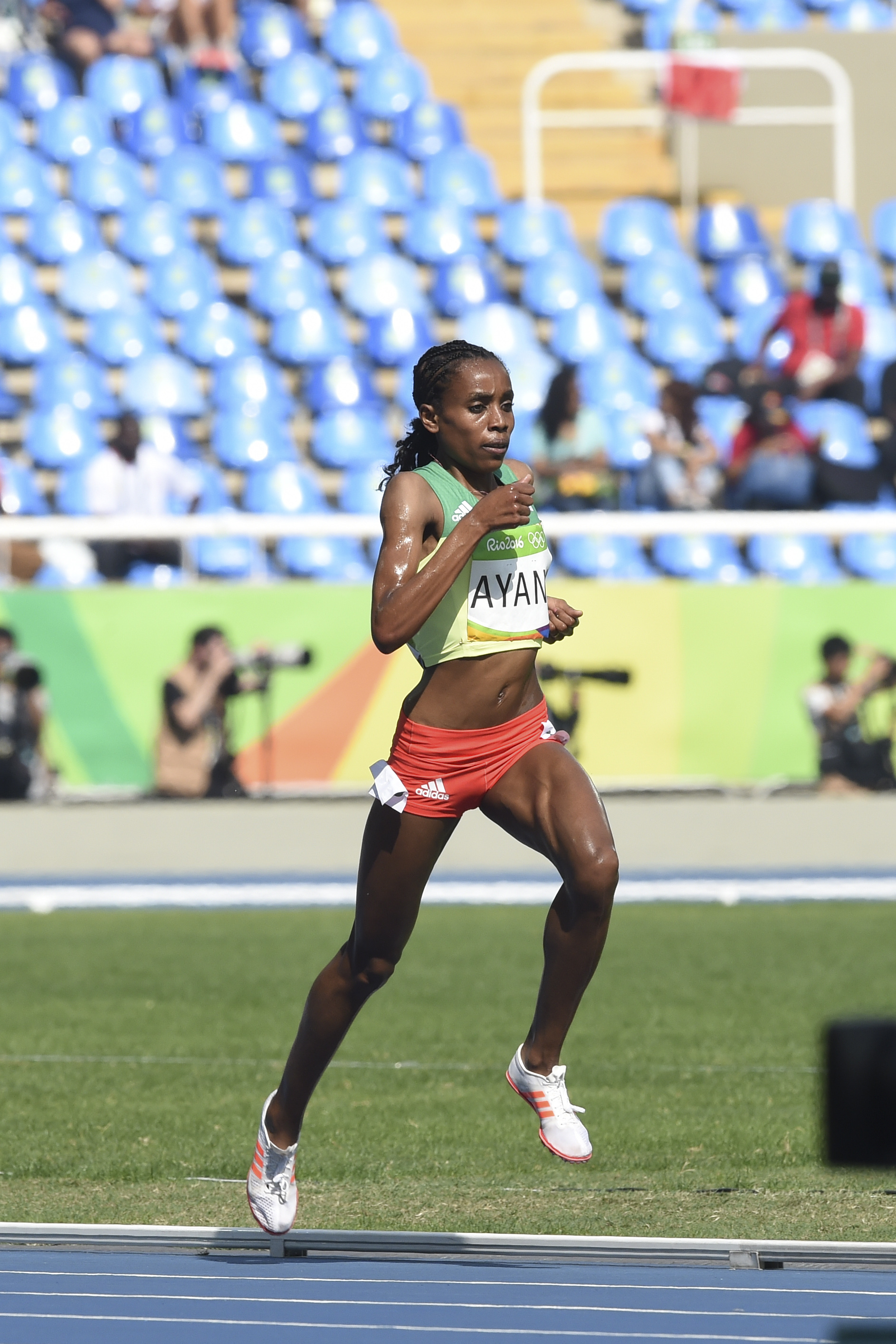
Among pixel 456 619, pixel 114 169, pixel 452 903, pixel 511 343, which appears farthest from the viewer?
pixel 114 169

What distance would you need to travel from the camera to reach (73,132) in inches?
790

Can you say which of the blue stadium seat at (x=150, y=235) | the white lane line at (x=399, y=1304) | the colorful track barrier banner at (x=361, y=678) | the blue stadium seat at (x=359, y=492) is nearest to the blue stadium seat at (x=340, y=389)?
the blue stadium seat at (x=359, y=492)

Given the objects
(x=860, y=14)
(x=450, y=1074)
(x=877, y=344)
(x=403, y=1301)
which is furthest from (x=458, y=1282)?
(x=860, y=14)

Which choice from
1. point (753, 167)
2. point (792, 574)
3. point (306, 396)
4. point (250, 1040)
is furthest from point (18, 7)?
point (250, 1040)

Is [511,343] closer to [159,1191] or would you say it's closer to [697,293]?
[697,293]

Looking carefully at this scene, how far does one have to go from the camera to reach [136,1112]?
7371 mm

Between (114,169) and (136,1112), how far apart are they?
1381 centimetres

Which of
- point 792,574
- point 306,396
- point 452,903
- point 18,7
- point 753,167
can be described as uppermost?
point 18,7

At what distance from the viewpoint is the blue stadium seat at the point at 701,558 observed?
14.0 metres

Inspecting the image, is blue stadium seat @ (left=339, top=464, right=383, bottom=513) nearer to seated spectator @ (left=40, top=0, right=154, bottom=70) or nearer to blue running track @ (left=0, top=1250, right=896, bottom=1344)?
seated spectator @ (left=40, top=0, right=154, bottom=70)

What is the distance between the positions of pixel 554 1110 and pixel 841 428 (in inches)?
464

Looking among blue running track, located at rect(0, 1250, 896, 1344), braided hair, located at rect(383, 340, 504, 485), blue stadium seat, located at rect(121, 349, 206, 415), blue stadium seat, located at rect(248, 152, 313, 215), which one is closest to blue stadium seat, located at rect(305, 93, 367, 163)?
blue stadium seat, located at rect(248, 152, 313, 215)

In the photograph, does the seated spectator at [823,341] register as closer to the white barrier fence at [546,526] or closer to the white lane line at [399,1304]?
the white barrier fence at [546,526]

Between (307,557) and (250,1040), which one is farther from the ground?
(307,557)
